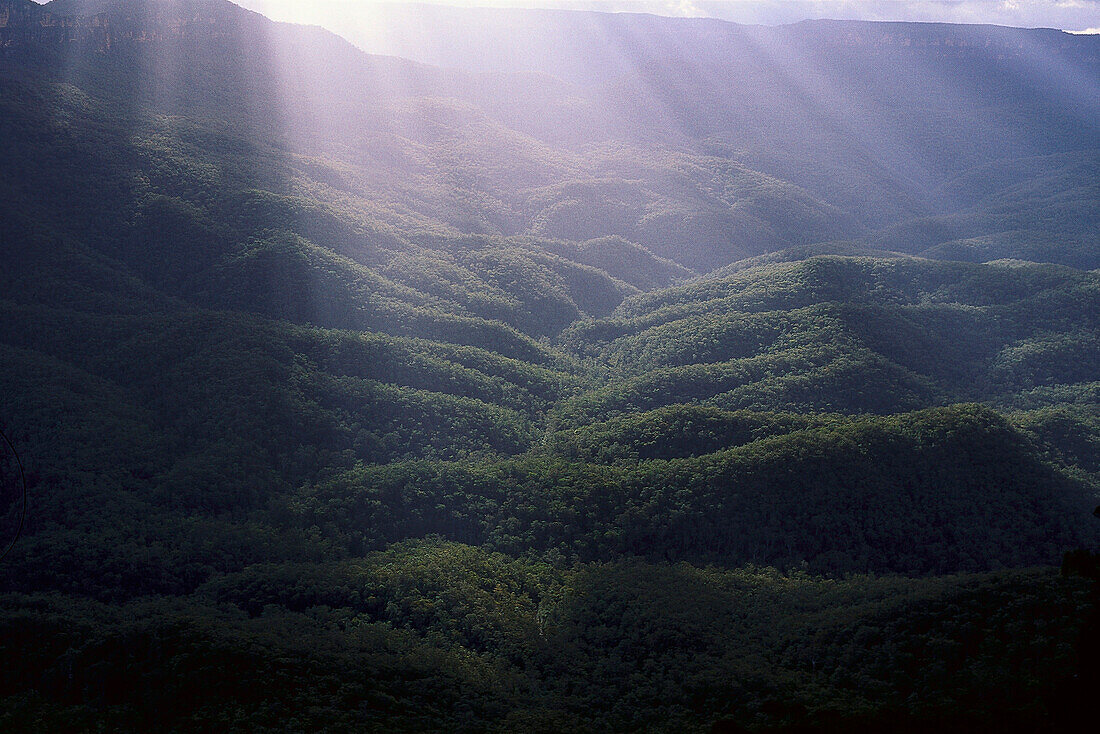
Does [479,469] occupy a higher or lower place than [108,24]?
lower

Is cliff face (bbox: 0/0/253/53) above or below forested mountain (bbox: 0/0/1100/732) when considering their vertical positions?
above

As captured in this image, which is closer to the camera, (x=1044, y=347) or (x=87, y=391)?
(x=87, y=391)

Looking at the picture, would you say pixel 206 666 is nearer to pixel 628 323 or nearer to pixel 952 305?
pixel 628 323

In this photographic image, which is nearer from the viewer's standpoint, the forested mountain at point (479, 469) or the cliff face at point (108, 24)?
the forested mountain at point (479, 469)

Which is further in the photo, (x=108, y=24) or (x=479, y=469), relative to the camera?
(x=108, y=24)

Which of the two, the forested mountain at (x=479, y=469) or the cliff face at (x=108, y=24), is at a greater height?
the cliff face at (x=108, y=24)

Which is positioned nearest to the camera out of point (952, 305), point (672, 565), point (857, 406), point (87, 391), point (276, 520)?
point (672, 565)

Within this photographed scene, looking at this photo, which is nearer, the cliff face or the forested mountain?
the forested mountain

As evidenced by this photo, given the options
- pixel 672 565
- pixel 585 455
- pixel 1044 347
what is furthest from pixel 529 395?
pixel 1044 347
